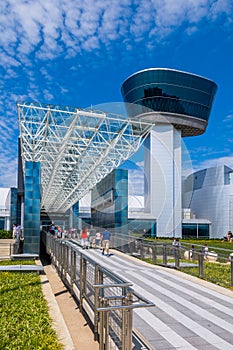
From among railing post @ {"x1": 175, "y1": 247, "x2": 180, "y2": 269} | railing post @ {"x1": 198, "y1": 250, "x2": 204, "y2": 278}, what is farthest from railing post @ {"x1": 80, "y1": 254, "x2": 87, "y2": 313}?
railing post @ {"x1": 175, "y1": 247, "x2": 180, "y2": 269}

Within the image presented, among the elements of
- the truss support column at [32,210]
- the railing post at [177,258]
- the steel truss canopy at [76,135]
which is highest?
the steel truss canopy at [76,135]

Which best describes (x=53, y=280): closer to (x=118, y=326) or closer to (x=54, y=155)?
(x=118, y=326)

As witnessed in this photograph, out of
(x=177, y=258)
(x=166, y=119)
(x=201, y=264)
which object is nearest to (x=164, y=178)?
(x=166, y=119)

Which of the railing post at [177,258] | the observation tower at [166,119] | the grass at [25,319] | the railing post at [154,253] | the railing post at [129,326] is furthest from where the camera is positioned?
the observation tower at [166,119]

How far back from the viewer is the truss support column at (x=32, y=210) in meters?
20.9

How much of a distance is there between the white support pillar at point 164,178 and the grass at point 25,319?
46.4 metres

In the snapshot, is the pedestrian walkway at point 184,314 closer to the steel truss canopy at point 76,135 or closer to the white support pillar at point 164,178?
the steel truss canopy at point 76,135

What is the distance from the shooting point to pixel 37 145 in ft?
88.1

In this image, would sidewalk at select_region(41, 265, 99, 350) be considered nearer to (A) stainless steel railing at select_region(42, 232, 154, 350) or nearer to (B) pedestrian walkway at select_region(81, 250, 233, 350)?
(A) stainless steel railing at select_region(42, 232, 154, 350)

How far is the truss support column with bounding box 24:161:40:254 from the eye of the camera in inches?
821

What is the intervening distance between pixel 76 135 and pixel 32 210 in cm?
718

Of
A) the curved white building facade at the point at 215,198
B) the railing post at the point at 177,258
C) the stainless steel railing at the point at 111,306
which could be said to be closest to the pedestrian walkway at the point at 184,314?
the stainless steel railing at the point at 111,306

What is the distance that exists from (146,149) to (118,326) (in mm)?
55312

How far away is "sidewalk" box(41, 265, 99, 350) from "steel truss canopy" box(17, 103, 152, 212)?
1460 cm
